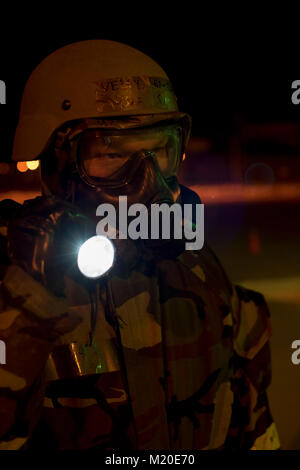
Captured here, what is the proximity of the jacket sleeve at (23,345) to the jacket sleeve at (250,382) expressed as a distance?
64 centimetres

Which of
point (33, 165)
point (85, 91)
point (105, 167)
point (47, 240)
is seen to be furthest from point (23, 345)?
point (85, 91)

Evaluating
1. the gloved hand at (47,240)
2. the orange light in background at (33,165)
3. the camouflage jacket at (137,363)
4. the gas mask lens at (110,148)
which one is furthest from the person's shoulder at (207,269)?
the orange light in background at (33,165)

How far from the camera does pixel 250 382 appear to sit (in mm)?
1926

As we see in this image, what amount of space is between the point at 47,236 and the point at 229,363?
0.76m

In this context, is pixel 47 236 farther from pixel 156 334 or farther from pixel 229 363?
pixel 229 363

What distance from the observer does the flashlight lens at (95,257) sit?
1.60 metres

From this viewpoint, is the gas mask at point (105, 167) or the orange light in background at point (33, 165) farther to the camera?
the orange light in background at point (33, 165)

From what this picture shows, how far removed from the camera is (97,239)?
5.33 ft

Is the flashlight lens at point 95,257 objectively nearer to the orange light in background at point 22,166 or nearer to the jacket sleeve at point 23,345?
the jacket sleeve at point 23,345

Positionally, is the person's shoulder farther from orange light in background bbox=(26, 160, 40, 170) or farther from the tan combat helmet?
orange light in background bbox=(26, 160, 40, 170)

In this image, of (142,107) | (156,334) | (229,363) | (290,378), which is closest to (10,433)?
(156,334)

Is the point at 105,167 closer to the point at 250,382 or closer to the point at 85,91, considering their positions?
the point at 85,91

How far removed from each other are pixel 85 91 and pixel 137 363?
979 millimetres

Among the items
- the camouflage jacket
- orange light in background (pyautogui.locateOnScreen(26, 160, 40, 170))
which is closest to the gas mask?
orange light in background (pyautogui.locateOnScreen(26, 160, 40, 170))
